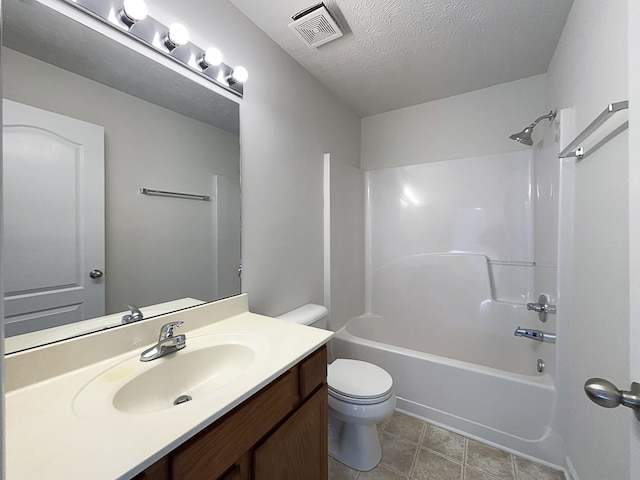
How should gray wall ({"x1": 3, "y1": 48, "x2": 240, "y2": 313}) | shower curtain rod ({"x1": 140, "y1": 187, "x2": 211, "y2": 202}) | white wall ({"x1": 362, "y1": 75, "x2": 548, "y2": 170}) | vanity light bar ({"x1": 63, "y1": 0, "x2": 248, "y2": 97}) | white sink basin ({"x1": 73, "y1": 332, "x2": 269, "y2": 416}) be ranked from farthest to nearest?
white wall ({"x1": 362, "y1": 75, "x2": 548, "y2": 170}), shower curtain rod ({"x1": 140, "y1": 187, "x2": 211, "y2": 202}), vanity light bar ({"x1": 63, "y1": 0, "x2": 248, "y2": 97}), gray wall ({"x1": 3, "y1": 48, "x2": 240, "y2": 313}), white sink basin ({"x1": 73, "y1": 332, "x2": 269, "y2": 416})

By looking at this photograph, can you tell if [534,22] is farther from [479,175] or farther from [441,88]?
[479,175]

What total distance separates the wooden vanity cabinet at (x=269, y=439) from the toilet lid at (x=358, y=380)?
0.34 meters

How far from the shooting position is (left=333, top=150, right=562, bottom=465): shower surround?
1.58m

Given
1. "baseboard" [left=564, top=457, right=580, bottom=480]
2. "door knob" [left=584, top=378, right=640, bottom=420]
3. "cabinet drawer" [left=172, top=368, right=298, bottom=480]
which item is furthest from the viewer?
"baseboard" [left=564, top=457, right=580, bottom=480]

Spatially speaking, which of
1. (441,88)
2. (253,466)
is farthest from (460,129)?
(253,466)

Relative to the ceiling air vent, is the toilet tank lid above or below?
below

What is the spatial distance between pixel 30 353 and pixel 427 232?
2.46 meters

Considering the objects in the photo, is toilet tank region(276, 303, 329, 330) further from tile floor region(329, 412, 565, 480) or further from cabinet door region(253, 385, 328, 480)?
tile floor region(329, 412, 565, 480)

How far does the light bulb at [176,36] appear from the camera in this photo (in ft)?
3.63

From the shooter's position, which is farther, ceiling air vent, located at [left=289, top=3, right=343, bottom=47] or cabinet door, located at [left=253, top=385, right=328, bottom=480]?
ceiling air vent, located at [left=289, top=3, right=343, bottom=47]

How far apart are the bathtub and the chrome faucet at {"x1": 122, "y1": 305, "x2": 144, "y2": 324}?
1.39 meters

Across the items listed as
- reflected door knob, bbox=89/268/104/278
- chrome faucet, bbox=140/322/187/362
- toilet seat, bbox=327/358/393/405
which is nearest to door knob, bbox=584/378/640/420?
toilet seat, bbox=327/358/393/405

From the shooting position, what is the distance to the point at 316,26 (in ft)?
4.83

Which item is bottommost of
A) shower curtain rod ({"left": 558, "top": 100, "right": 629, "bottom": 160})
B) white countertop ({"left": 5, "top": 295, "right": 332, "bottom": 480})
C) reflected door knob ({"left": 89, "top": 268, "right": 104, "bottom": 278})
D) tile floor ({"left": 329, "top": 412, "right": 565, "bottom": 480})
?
tile floor ({"left": 329, "top": 412, "right": 565, "bottom": 480})
